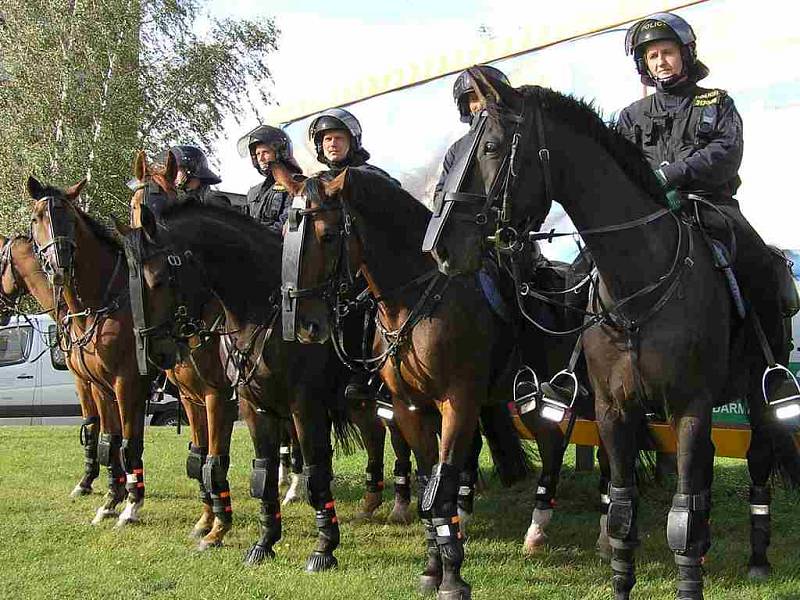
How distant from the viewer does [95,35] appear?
2662 centimetres

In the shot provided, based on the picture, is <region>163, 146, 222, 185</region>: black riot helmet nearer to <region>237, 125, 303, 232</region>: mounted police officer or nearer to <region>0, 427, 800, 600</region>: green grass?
<region>237, 125, 303, 232</region>: mounted police officer

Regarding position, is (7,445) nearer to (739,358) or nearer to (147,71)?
(739,358)

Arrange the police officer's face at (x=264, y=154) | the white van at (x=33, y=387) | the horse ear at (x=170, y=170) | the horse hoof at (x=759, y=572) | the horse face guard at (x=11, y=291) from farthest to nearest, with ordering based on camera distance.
Answer: the white van at (x=33, y=387) → the horse face guard at (x=11, y=291) → the police officer's face at (x=264, y=154) → the horse ear at (x=170, y=170) → the horse hoof at (x=759, y=572)

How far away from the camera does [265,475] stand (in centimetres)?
650

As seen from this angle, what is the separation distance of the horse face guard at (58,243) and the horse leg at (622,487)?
4.92 metres

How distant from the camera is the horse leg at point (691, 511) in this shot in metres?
4.33

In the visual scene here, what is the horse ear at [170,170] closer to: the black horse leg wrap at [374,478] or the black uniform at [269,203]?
the black uniform at [269,203]

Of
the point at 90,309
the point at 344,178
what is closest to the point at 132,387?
the point at 90,309

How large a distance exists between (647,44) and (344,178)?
1.90 meters

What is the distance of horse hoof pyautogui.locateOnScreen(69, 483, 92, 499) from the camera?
30.8 feet

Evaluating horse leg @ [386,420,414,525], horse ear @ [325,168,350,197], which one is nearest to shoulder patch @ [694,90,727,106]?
horse ear @ [325,168,350,197]

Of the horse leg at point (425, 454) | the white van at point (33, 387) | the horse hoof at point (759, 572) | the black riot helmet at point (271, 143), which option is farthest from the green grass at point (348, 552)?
the white van at point (33, 387)

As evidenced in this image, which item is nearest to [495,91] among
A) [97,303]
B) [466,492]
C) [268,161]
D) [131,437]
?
[268,161]

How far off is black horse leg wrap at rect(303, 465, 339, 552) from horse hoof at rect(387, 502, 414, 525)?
5.06 feet
